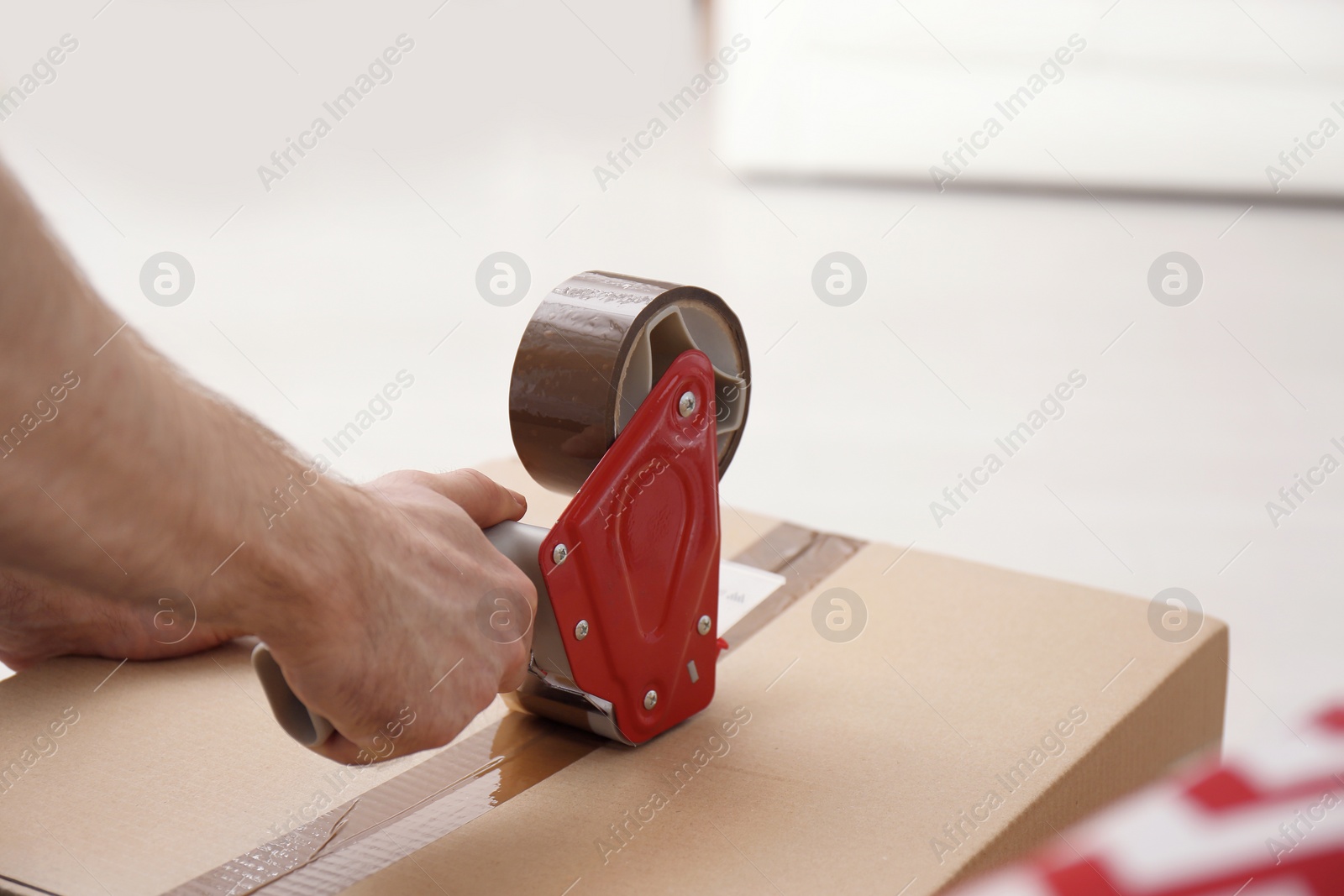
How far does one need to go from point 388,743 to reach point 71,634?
38cm

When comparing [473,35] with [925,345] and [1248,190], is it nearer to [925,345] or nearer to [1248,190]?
[1248,190]

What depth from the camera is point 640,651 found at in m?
0.92

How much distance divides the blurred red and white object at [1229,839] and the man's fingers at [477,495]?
0.52m

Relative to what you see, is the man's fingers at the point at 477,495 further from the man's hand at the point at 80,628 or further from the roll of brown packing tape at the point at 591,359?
the man's hand at the point at 80,628

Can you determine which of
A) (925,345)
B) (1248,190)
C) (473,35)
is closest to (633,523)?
(925,345)

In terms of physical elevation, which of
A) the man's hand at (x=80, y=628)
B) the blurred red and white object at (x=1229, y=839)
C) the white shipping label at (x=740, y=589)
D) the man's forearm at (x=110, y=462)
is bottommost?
the man's hand at (x=80, y=628)

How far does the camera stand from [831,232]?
4086 mm

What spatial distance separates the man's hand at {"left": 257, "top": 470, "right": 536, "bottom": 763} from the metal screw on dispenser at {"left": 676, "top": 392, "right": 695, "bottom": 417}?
0.16 meters

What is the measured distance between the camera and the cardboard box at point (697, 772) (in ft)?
2.60

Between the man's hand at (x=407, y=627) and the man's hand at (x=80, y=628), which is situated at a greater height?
the man's hand at (x=407, y=627)

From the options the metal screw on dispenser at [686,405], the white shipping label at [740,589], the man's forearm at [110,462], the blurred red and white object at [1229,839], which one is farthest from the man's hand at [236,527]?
the blurred red and white object at [1229,839]

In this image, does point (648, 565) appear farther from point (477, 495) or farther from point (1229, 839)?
point (1229, 839)

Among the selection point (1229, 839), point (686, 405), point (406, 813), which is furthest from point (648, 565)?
point (1229, 839)

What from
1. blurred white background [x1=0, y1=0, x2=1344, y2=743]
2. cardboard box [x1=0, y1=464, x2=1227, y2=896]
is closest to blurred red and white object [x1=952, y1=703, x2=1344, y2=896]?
cardboard box [x1=0, y1=464, x2=1227, y2=896]
